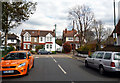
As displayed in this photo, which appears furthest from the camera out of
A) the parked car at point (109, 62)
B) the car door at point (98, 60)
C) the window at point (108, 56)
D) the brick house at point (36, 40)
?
the brick house at point (36, 40)

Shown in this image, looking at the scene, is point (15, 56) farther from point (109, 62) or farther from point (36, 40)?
point (36, 40)

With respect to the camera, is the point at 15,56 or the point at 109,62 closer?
the point at 109,62

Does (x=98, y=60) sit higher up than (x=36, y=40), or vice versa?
(x=36, y=40)

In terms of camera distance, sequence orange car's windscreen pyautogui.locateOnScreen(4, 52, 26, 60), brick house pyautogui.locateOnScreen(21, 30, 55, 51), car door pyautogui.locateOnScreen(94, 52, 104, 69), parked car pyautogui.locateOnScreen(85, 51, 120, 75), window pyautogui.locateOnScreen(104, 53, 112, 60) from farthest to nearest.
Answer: brick house pyautogui.locateOnScreen(21, 30, 55, 51)
car door pyautogui.locateOnScreen(94, 52, 104, 69)
orange car's windscreen pyautogui.locateOnScreen(4, 52, 26, 60)
window pyautogui.locateOnScreen(104, 53, 112, 60)
parked car pyautogui.locateOnScreen(85, 51, 120, 75)

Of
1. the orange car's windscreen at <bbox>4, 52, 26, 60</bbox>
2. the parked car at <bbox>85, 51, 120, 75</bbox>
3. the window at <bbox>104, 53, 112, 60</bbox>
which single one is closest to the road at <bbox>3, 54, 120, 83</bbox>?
the parked car at <bbox>85, 51, 120, 75</bbox>

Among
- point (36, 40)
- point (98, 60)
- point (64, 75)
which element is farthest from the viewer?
point (36, 40)

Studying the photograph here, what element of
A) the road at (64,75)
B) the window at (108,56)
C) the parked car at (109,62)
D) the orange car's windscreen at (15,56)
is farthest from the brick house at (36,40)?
the window at (108,56)

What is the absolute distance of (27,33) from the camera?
50.3 meters

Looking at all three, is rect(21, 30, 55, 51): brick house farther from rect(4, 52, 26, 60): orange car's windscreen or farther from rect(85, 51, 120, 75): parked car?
rect(85, 51, 120, 75): parked car

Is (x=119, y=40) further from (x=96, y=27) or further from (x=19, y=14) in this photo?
(x=96, y=27)

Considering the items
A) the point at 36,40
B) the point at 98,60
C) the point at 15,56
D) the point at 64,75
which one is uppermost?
the point at 36,40

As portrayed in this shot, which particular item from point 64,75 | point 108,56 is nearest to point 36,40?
point 64,75

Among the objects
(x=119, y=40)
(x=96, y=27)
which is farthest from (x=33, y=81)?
(x=96, y=27)

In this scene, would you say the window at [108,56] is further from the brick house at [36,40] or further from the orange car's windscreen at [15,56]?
the brick house at [36,40]
